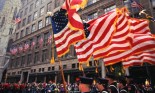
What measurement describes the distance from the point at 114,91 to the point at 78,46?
14.4 feet

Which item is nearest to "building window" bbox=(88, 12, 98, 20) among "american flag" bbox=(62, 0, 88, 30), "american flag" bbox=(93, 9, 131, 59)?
"american flag" bbox=(93, 9, 131, 59)

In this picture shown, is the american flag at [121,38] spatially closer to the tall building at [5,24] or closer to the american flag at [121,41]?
the american flag at [121,41]

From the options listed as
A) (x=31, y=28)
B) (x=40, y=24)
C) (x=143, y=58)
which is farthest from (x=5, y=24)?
(x=143, y=58)

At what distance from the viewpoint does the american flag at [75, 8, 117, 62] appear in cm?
838

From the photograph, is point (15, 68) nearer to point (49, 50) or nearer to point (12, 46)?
point (12, 46)

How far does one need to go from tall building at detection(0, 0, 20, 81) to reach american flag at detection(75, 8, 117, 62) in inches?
1598

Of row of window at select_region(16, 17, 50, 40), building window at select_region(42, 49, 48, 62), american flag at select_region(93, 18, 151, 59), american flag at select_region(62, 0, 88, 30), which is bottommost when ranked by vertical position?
american flag at select_region(93, 18, 151, 59)

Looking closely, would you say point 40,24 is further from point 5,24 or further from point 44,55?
point 5,24

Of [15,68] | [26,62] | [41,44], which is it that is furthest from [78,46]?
[15,68]

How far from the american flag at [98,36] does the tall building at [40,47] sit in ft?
40.5

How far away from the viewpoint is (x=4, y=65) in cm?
4378

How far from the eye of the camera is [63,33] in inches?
319

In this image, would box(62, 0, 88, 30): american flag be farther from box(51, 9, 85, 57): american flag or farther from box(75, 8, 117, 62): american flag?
box(75, 8, 117, 62): american flag

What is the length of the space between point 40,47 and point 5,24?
2227 centimetres
